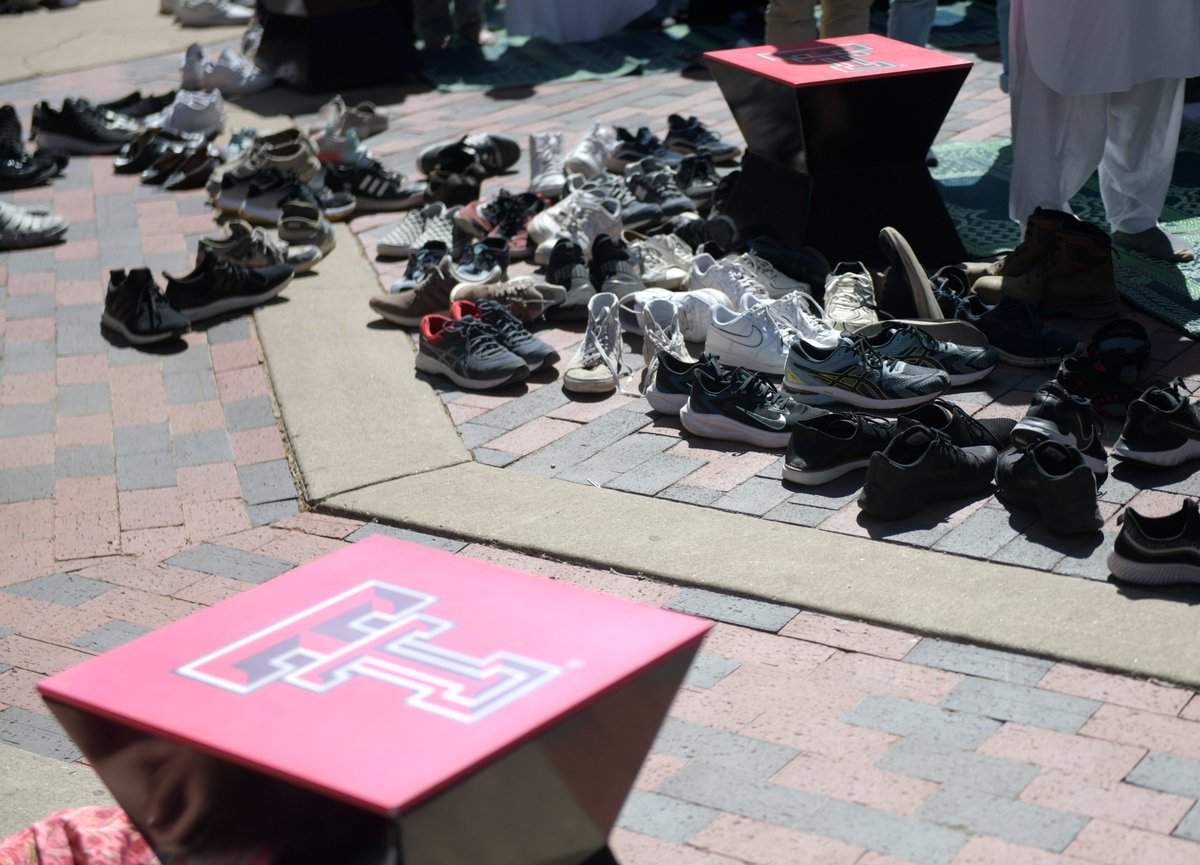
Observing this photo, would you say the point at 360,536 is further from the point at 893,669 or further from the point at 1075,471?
the point at 1075,471

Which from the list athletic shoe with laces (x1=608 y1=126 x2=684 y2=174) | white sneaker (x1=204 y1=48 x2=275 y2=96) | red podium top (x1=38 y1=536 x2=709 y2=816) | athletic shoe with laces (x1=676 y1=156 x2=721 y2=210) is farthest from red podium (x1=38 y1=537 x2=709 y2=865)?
white sneaker (x1=204 y1=48 x2=275 y2=96)

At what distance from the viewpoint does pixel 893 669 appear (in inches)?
110

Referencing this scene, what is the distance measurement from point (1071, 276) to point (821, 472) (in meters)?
1.46

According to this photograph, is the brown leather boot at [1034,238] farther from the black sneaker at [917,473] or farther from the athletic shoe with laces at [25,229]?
the athletic shoe with laces at [25,229]

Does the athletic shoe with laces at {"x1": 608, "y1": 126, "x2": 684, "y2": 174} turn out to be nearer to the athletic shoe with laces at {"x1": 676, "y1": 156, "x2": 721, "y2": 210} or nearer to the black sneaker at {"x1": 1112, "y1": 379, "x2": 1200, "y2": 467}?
the athletic shoe with laces at {"x1": 676, "y1": 156, "x2": 721, "y2": 210}

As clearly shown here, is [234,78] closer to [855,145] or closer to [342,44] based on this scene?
[342,44]

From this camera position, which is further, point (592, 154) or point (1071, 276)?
point (592, 154)

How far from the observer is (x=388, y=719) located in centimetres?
166

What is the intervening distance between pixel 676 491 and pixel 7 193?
16.3ft

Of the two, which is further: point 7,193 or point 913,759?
point 7,193

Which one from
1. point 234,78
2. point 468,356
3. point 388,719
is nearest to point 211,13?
point 234,78

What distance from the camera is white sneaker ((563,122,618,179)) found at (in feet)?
20.2

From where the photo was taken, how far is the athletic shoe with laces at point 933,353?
4.06 meters

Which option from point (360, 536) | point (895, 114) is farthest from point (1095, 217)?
point (360, 536)
